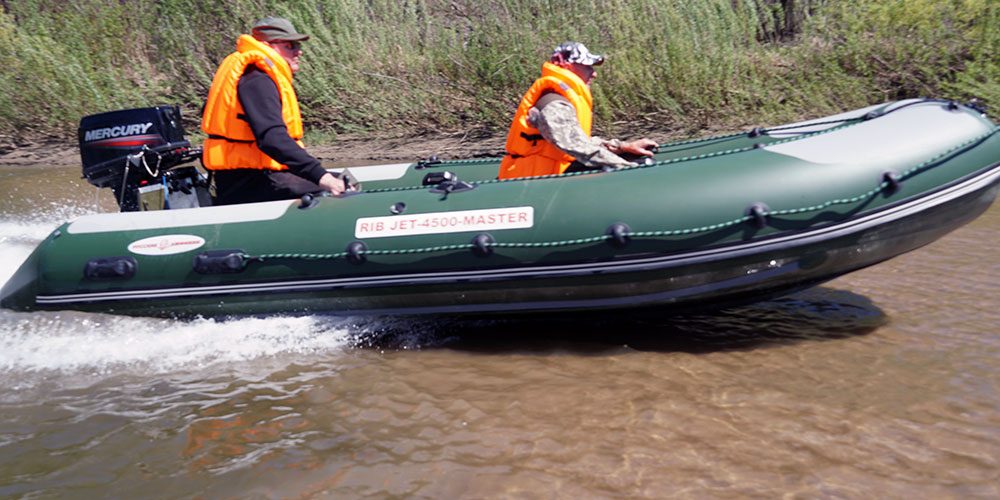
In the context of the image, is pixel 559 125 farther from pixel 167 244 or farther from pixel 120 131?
pixel 120 131

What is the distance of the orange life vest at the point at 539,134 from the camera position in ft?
11.5

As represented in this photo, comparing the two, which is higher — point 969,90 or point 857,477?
point 969,90

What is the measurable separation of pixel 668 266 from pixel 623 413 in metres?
0.67

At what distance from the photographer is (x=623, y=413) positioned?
8.81ft

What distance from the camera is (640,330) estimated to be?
3502mm

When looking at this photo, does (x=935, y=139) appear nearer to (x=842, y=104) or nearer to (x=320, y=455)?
(x=320, y=455)

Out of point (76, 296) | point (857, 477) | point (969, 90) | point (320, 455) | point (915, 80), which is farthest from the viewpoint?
point (915, 80)

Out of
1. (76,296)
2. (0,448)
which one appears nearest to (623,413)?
(0,448)

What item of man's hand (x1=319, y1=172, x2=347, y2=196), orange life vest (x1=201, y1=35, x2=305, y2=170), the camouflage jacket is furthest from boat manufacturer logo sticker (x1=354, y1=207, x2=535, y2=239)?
orange life vest (x1=201, y1=35, x2=305, y2=170)

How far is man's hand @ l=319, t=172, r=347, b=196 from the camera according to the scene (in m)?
3.54

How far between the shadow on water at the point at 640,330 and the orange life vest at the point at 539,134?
0.67 meters

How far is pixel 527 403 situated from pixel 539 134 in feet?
4.32

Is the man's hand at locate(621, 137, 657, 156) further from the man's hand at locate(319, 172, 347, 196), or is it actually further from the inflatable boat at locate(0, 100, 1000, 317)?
the man's hand at locate(319, 172, 347, 196)

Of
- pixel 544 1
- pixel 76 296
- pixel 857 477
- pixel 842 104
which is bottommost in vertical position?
pixel 857 477
